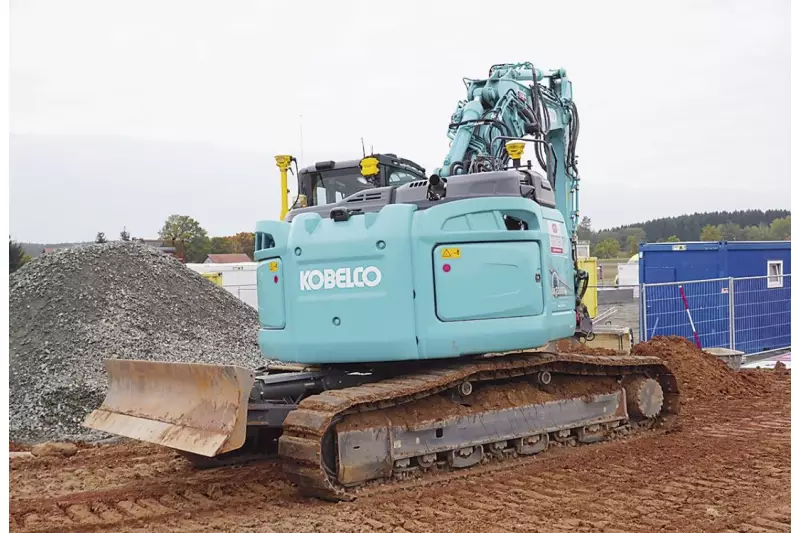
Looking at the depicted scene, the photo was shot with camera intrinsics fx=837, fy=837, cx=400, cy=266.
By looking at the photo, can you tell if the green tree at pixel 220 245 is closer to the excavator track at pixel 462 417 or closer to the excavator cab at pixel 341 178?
the excavator cab at pixel 341 178

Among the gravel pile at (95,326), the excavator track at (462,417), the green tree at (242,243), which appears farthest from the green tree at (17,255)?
the green tree at (242,243)

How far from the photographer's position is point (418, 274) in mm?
6168

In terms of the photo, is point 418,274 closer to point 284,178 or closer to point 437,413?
point 437,413

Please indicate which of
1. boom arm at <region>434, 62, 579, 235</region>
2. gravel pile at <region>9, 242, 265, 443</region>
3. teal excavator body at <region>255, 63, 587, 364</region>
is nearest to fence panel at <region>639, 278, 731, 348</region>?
boom arm at <region>434, 62, 579, 235</region>

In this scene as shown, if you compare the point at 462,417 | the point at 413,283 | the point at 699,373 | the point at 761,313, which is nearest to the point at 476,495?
the point at 462,417

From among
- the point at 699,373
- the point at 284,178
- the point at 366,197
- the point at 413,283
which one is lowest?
the point at 699,373

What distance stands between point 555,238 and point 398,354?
1.76 m

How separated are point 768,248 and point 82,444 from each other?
1133cm

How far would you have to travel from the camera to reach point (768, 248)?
1432cm

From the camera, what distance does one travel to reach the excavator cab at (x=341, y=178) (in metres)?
8.06

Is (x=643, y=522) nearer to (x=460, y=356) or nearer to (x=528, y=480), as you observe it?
(x=528, y=480)

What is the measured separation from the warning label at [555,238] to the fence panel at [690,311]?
6436 millimetres

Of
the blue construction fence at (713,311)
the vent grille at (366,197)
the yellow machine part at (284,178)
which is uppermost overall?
the yellow machine part at (284,178)

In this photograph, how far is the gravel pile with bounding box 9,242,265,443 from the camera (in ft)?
32.0
